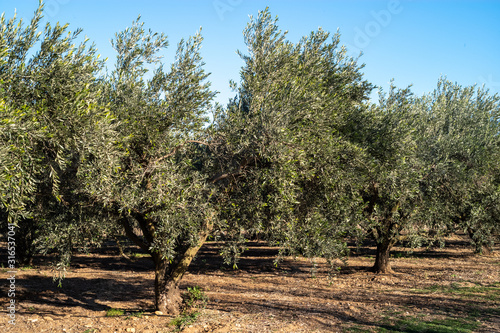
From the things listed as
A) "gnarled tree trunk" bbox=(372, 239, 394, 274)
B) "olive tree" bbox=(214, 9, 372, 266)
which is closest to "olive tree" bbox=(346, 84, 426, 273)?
"olive tree" bbox=(214, 9, 372, 266)

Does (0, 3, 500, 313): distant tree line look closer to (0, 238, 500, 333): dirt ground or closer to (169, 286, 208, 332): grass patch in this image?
(169, 286, 208, 332): grass patch

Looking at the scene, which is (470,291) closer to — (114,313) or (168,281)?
(168,281)

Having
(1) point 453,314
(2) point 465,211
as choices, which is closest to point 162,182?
(1) point 453,314

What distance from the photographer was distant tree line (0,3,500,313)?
34.5ft

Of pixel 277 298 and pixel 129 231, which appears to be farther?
pixel 277 298

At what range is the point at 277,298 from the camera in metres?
19.0

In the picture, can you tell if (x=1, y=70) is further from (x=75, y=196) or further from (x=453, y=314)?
(x=453, y=314)

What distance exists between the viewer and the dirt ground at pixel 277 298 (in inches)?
560

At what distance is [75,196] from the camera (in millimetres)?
13148

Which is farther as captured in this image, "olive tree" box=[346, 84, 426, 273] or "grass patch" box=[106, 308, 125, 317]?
"olive tree" box=[346, 84, 426, 273]

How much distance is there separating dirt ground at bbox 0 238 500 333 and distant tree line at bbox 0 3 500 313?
2.48m

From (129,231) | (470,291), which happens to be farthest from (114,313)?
(470,291)

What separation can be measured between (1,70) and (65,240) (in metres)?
6.23

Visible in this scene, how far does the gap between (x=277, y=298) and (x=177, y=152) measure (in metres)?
9.52
